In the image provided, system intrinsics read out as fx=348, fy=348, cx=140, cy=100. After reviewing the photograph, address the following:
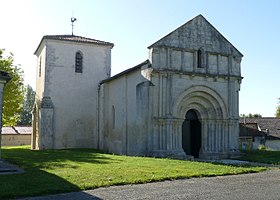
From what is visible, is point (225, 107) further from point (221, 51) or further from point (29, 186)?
point (29, 186)

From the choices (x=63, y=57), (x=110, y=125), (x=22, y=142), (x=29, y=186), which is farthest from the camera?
(x=22, y=142)

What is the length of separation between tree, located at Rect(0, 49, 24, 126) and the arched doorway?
14449 millimetres

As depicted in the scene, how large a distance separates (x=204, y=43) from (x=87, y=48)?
10973 mm

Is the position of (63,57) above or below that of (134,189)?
above

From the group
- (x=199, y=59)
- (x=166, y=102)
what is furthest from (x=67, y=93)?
(x=199, y=59)

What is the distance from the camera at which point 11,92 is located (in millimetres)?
28250

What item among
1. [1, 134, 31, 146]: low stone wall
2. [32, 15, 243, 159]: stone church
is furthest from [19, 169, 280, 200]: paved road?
[1, 134, 31, 146]: low stone wall

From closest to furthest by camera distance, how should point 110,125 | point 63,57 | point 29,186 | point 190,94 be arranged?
point 29,186
point 190,94
point 110,125
point 63,57

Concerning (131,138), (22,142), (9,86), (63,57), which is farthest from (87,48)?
(22,142)

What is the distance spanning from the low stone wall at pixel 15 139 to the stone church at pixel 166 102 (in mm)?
29787

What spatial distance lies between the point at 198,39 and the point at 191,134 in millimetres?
6007

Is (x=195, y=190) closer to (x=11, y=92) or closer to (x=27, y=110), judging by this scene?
(x=11, y=92)

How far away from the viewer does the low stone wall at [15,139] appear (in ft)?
177

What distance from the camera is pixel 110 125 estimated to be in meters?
24.9
